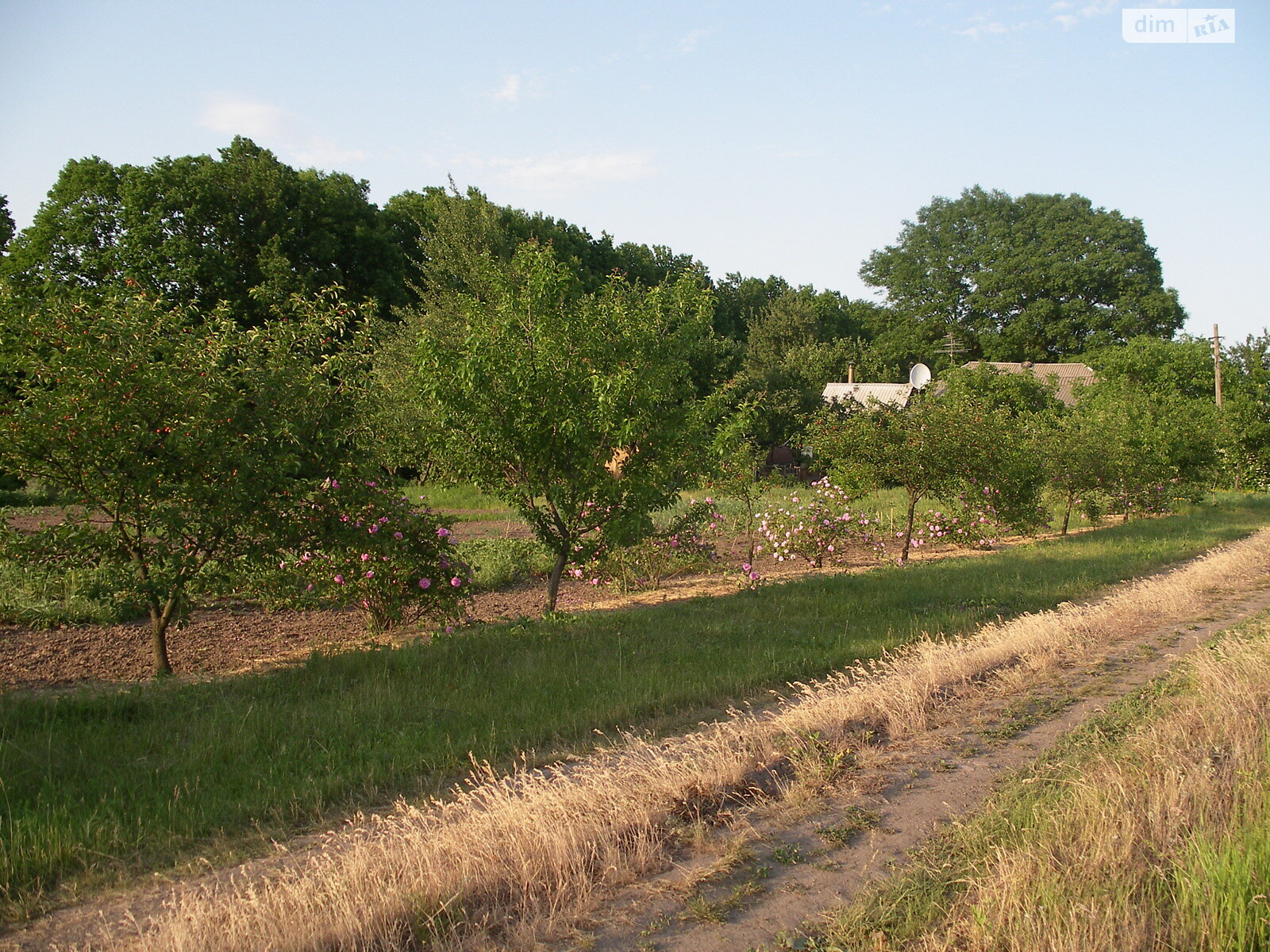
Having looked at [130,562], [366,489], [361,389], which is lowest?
[130,562]

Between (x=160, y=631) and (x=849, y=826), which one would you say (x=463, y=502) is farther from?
(x=849, y=826)

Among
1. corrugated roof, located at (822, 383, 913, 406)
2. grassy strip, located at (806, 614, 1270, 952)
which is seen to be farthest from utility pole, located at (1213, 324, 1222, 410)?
grassy strip, located at (806, 614, 1270, 952)

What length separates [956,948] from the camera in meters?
3.10

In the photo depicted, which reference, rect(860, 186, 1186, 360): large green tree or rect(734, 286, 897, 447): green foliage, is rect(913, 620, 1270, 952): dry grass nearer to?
rect(734, 286, 897, 447): green foliage

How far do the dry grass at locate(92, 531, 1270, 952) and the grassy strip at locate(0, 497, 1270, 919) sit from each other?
54cm

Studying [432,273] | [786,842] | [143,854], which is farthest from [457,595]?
[432,273]

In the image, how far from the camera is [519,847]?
376 centimetres

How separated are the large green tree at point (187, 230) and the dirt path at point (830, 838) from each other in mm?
27105

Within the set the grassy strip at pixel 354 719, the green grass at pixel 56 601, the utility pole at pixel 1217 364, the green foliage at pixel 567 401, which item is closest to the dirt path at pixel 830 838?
the grassy strip at pixel 354 719

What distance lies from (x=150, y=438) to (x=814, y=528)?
10.2 m

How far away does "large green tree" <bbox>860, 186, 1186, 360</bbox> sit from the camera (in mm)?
57969

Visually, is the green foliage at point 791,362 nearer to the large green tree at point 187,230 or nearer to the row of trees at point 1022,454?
the row of trees at point 1022,454

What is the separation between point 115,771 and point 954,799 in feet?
15.5

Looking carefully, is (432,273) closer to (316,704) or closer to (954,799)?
(316,704)
